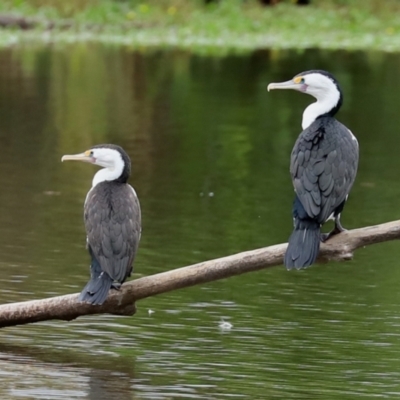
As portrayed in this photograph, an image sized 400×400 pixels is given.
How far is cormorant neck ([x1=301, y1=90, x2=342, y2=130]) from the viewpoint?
730cm

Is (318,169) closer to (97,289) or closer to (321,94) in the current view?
(321,94)

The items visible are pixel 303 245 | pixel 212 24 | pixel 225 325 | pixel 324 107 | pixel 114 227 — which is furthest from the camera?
pixel 212 24

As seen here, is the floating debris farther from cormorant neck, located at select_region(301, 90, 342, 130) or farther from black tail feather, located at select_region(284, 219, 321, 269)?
cormorant neck, located at select_region(301, 90, 342, 130)

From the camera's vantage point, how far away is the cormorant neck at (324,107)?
730 centimetres

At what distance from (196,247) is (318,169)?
3.01 m

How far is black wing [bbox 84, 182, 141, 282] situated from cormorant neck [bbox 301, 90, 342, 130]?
1.08 meters

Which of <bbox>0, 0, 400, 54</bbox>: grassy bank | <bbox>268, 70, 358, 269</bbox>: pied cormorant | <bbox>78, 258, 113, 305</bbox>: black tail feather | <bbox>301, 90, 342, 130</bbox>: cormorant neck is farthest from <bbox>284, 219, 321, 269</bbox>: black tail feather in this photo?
<bbox>0, 0, 400, 54</bbox>: grassy bank

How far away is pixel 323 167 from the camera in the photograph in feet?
22.8

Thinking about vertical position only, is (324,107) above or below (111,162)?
above

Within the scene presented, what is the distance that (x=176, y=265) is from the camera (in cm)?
915

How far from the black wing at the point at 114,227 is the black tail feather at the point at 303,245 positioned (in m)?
0.86

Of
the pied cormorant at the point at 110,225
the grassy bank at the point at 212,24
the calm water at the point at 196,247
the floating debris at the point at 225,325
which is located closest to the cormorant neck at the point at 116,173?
the pied cormorant at the point at 110,225

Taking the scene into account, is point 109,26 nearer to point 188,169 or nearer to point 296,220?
point 188,169

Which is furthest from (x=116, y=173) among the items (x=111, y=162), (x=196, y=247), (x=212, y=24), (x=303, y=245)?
(x=212, y=24)
